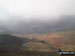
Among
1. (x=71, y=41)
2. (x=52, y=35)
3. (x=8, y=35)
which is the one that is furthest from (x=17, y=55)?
(x=71, y=41)

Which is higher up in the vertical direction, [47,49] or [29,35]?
[29,35]

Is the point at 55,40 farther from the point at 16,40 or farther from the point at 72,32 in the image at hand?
the point at 16,40

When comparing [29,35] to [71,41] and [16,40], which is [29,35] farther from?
[71,41]

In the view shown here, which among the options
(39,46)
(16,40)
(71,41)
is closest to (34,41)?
(39,46)

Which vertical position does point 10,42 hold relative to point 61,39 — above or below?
above

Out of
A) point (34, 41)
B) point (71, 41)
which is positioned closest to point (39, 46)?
point (34, 41)

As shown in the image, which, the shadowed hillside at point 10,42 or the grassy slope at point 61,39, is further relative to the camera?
the shadowed hillside at point 10,42

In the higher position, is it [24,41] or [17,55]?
[24,41]

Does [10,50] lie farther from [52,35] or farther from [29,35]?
[52,35]

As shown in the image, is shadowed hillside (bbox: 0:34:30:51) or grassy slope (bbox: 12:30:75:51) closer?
grassy slope (bbox: 12:30:75:51)
